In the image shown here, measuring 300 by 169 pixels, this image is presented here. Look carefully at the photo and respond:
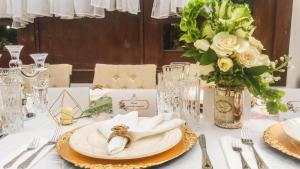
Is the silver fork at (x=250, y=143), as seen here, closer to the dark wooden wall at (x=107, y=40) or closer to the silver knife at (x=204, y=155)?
the silver knife at (x=204, y=155)

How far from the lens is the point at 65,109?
1213 mm

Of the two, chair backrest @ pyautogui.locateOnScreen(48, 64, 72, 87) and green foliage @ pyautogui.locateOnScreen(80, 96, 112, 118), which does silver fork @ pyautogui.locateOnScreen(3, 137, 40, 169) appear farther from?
chair backrest @ pyautogui.locateOnScreen(48, 64, 72, 87)

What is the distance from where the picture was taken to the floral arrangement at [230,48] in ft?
3.43

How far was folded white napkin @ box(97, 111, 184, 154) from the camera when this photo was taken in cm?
88

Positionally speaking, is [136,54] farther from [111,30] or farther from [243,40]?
[243,40]

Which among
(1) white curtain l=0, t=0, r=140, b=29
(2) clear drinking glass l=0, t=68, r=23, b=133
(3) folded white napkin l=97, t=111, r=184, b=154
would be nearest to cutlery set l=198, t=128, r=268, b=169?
(3) folded white napkin l=97, t=111, r=184, b=154

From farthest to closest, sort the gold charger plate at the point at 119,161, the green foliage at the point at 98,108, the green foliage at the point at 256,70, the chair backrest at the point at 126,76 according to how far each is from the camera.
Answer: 1. the chair backrest at the point at 126,76
2. the green foliage at the point at 98,108
3. the green foliage at the point at 256,70
4. the gold charger plate at the point at 119,161

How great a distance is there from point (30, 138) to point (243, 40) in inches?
28.1

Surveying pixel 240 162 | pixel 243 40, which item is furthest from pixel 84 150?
pixel 243 40

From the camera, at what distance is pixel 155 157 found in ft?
2.83

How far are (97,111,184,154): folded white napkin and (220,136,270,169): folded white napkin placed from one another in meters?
0.14

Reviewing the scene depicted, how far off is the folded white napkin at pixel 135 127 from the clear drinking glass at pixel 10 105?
0.31 meters

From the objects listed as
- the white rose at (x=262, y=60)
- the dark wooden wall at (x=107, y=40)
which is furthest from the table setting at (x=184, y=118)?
the dark wooden wall at (x=107, y=40)

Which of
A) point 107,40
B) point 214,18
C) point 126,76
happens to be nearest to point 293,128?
point 214,18
